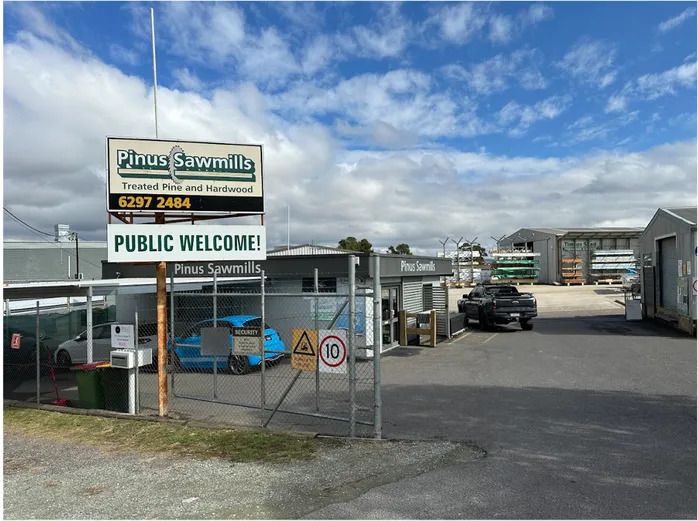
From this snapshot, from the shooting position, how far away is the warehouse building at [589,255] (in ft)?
199

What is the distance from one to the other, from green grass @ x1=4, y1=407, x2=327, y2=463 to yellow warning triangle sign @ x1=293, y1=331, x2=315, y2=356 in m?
1.11

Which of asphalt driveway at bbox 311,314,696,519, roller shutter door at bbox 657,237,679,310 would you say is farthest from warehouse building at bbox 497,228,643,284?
asphalt driveway at bbox 311,314,696,519

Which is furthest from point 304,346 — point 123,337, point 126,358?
point 123,337

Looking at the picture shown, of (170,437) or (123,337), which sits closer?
(170,437)

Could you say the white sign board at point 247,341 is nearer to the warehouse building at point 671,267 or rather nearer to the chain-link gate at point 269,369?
the chain-link gate at point 269,369

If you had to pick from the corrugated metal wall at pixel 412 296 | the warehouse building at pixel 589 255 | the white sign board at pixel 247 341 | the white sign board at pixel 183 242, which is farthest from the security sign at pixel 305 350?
the warehouse building at pixel 589 255

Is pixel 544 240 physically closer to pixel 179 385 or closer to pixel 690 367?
pixel 690 367

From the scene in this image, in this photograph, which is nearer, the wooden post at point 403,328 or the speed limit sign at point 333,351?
the speed limit sign at point 333,351

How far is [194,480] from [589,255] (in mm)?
62255

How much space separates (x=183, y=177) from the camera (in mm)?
8852

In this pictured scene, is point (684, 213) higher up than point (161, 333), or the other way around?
point (684, 213)

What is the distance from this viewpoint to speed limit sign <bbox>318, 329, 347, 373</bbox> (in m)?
7.58

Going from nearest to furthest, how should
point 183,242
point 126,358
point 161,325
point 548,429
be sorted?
point 548,429
point 183,242
point 161,325
point 126,358

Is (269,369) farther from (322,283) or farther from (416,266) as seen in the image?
(416,266)
